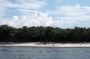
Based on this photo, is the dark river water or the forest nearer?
the dark river water

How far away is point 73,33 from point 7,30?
1285 inches

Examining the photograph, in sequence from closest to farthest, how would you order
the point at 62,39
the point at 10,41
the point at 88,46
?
the point at 88,46 → the point at 62,39 → the point at 10,41

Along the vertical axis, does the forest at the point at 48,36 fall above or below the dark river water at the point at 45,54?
above

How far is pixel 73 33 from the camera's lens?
14475cm

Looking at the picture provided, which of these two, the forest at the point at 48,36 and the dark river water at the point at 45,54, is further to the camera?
the forest at the point at 48,36

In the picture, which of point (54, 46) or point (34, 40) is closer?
point (54, 46)

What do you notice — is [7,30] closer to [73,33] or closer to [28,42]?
[28,42]

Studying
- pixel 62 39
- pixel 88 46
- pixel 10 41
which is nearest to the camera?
pixel 88 46

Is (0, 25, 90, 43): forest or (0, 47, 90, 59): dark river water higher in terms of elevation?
(0, 25, 90, 43): forest

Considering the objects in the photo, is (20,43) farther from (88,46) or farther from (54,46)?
(88,46)

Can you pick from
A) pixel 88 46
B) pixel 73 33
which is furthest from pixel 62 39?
pixel 88 46

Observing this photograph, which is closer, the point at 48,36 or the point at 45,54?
the point at 45,54

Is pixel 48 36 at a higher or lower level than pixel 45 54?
higher

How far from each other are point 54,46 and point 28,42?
14.0m
